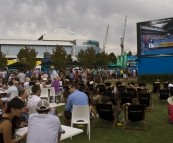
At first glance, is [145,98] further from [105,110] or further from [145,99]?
[105,110]

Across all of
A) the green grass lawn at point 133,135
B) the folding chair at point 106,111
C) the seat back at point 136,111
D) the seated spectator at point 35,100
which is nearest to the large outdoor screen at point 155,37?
the green grass lawn at point 133,135

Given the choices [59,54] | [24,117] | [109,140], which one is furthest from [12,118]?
[59,54]

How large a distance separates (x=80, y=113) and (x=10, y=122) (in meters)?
3.15

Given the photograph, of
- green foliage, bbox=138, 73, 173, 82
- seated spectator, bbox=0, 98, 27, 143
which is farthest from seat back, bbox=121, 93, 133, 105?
green foliage, bbox=138, 73, 173, 82

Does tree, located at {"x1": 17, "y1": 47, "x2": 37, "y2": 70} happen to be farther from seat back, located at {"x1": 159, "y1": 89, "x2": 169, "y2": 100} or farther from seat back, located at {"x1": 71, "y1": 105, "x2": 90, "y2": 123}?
seat back, located at {"x1": 71, "y1": 105, "x2": 90, "y2": 123}

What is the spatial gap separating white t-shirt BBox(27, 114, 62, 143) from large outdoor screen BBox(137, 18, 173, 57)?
2245 cm

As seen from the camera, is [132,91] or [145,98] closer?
[145,98]

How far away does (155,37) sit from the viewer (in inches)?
955

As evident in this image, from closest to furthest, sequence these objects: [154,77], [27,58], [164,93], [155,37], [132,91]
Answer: [164,93]
[132,91]
[154,77]
[155,37]
[27,58]

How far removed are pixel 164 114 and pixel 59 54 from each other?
30.2 m

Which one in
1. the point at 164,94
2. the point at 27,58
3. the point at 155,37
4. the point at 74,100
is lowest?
the point at 164,94

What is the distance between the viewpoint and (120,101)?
933cm

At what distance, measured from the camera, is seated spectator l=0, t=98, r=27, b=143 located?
115 inches

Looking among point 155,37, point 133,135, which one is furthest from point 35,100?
point 155,37
